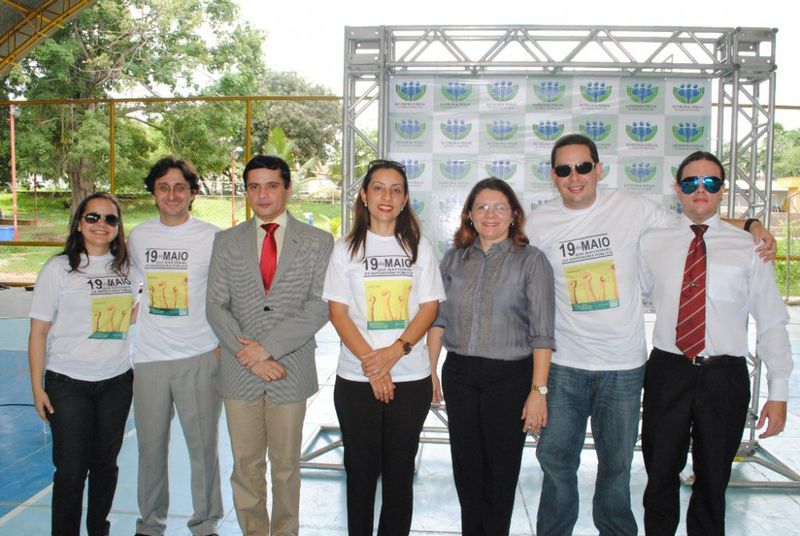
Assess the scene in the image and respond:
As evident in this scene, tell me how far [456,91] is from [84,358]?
9.22 feet

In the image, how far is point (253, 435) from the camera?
2.77 meters

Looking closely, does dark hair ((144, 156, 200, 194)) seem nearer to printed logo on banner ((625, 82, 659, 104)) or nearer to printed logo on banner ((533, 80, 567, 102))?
printed logo on banner ((533, 80, 567, 102))

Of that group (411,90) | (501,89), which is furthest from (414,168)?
(501,89)

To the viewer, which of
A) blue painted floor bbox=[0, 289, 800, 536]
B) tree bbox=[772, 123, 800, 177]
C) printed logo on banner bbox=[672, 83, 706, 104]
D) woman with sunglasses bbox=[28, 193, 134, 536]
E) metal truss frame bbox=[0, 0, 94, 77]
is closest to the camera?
woman with sunglasses bbox=[28, 193, 134, 536]

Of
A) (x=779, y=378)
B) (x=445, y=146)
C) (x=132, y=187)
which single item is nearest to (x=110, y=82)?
(x=132, y=187)

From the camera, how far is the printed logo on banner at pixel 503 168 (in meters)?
4.27

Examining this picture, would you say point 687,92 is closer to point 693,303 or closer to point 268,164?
point 693,303

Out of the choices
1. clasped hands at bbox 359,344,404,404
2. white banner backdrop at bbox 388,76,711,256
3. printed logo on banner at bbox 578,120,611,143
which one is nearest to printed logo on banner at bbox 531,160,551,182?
white banner backdrop at bbox 388,76,711,256

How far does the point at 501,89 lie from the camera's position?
169 inches

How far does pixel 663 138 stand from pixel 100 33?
17.2m

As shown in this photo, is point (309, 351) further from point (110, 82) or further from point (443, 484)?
point (110, 82)

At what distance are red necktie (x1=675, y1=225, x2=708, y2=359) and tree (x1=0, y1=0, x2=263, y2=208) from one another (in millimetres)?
14378

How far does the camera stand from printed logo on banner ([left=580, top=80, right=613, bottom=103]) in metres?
4.24

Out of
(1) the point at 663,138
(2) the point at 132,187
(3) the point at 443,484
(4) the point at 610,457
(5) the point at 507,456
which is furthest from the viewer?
(2) the point at 132,187
